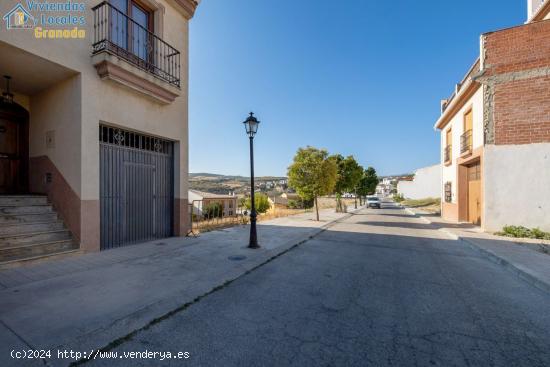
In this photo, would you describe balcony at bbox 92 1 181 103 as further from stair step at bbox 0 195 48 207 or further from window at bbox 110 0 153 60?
stair step at bbox 0 195 48 207

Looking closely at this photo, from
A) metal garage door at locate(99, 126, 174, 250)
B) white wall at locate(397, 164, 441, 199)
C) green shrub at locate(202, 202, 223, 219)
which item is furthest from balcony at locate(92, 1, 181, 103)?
white wall at locate(397, 164, 441, 199)

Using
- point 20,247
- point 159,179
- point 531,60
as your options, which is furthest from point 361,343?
point 531,60

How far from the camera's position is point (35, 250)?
545cm

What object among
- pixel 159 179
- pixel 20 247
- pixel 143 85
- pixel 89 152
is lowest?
pixel 20 247

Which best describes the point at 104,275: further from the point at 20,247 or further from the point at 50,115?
the point at 50,115

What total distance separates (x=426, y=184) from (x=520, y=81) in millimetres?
40794

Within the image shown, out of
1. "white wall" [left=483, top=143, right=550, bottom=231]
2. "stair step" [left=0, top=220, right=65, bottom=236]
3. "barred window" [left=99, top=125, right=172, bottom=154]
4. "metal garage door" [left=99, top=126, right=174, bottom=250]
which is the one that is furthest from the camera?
"white wall" [left=483, top=143, right=550, bottom=231]

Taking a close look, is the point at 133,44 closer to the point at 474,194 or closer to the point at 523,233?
the point at 523,233

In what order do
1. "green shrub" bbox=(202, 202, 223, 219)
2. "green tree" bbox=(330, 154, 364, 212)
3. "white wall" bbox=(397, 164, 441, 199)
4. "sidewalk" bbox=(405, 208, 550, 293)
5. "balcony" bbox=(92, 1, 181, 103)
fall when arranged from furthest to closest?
"white wall" bbox=(397, 164, 441, 199) → "green tree" bbox=(330, 154, 364, 212) → "green shrub" bbox=(202, 202, 223, 219) → "balcony" bbox=(92, 1, 181, 103) → "sidewalk" bbox=(405, 208, 550, 293)

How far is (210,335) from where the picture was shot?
296cm

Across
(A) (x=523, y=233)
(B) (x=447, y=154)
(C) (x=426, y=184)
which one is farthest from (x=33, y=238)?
(C) (x=426, y=184)

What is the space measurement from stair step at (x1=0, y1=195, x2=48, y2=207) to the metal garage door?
156cm

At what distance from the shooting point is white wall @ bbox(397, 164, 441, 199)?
137ft

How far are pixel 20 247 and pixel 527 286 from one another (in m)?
10.1
